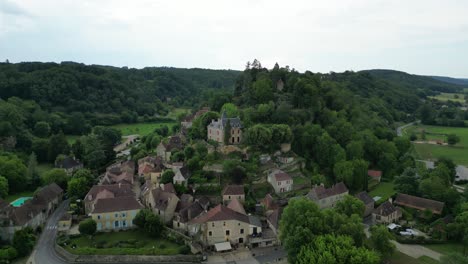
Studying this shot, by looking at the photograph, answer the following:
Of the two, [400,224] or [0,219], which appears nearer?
[0,219]

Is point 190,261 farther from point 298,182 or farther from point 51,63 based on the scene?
point 51,63

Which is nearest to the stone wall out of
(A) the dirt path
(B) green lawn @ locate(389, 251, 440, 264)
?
(B) green lawn @ locate(389, 251, 440, 264)

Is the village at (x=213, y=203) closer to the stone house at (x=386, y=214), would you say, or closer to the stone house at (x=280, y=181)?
the stone house at (x=386, y=214)

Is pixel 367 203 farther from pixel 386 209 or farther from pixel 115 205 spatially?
pixel 115 205

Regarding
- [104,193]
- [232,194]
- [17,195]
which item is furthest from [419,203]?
[17,195]

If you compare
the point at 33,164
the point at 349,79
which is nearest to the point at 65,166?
the point at 33,164

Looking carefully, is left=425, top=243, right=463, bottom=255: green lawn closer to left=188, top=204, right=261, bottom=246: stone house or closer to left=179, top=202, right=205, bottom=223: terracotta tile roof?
left=188, top=204, right=261, bottom=246: stone house
